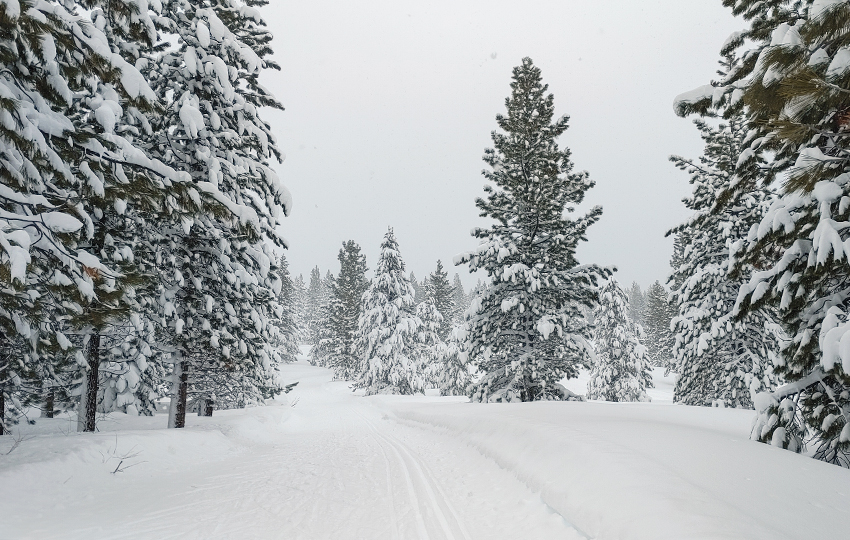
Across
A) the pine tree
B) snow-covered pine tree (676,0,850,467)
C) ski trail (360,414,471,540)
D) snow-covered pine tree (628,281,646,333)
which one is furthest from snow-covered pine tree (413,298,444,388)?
snow-covered pine tree (628,281,646,333)

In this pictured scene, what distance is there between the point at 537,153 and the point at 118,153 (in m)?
13.2

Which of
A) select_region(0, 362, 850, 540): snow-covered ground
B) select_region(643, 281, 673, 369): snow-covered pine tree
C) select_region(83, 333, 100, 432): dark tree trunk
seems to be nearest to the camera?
select_region(0, 362, 850, 540): snow-covered ground

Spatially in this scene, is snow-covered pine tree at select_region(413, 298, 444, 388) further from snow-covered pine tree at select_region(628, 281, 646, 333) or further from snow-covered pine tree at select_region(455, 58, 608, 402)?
snow-covered pine tree at select_region(628, 281, 646, 333)

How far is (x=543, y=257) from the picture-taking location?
15406 millimetres

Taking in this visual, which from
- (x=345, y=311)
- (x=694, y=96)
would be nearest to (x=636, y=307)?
(x=345, y=311)

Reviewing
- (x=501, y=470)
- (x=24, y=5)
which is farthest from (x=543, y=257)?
(x=24, y=5)

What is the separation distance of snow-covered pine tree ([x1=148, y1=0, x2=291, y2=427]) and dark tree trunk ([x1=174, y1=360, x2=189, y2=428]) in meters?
0.02

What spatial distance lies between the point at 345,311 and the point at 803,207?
150 ft

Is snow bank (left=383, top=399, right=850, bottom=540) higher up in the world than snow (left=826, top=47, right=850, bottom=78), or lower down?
lower down

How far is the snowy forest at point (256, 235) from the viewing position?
4703 mm

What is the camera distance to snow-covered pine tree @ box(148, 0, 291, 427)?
33.8ft

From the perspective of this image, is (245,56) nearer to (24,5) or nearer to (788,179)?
(24,5)

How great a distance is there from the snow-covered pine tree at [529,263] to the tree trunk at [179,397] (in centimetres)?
916

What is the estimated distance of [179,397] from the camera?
11383 millimetres
